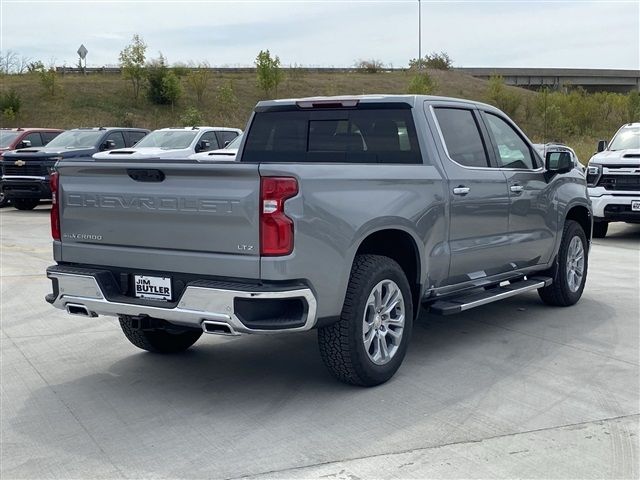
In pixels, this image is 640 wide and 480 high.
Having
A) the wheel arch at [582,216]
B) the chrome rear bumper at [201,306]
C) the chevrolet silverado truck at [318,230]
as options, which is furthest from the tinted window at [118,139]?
the chrome rear bumper at [201,306]

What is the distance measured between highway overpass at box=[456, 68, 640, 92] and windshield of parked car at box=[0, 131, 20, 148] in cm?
6848

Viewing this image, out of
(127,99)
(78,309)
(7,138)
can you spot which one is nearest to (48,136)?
(7,138)

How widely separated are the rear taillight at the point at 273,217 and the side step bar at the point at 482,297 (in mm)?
1808

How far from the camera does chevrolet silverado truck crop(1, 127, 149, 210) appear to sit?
19.0 meters

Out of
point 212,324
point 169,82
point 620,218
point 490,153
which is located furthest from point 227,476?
point 169,82

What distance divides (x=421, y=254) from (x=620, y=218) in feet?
28.3

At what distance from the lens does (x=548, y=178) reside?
7.83 meters

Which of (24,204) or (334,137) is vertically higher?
(334,137)

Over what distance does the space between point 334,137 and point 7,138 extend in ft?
57.1

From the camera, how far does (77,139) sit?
20.1 m

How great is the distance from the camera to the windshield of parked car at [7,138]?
21469 mm

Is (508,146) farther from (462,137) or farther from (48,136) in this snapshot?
(48,136)

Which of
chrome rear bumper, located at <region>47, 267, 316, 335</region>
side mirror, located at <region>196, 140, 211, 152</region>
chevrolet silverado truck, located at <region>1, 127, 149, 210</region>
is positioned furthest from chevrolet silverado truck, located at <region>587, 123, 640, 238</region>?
chevrolet silverado truck, located at <region>1, 127, 149, 210</region>

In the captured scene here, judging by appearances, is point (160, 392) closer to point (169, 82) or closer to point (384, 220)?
point (384, 220)
